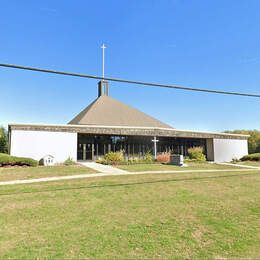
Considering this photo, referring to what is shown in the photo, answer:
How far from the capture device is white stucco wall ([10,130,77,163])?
18406 mm

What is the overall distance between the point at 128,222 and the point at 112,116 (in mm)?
22521

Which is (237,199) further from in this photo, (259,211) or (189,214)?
(189,214)

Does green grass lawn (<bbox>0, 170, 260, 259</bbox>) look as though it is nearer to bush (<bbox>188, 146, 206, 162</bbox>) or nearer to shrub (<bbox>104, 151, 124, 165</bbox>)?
shrub (<bbox>104, 151, 124, 165</bbox>)

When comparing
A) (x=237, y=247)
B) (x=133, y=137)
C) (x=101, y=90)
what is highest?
(x=101, y=90)

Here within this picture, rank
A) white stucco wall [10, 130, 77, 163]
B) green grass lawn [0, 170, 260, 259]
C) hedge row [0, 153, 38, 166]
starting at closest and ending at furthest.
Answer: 1. green grass lawn [0, 170, 260, 259]
2. hedge row [0, 153, 38, 166]
3. white stucco wall [10, 130, 77, 163]

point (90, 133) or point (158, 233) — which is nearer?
point (158, 233)

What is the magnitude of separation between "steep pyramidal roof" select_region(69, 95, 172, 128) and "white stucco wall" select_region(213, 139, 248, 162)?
723 cm

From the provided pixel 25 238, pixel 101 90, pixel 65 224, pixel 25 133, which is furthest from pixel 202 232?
pixel 101 90

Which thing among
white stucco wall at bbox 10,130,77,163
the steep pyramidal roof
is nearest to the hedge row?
white stucco wall at bbox 10,130,77,163

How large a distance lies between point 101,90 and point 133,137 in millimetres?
13211

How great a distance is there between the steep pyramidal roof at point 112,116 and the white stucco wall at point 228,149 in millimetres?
7232

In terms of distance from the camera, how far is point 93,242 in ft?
14.6

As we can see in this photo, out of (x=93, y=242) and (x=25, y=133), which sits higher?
(x=25, y=133)

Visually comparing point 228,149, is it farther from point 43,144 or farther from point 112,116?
point 43,144
